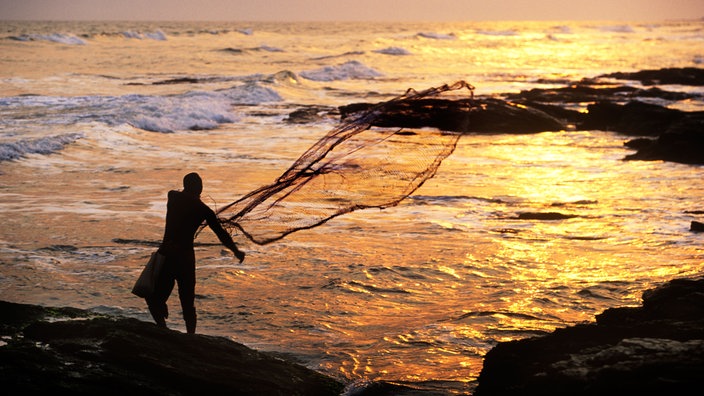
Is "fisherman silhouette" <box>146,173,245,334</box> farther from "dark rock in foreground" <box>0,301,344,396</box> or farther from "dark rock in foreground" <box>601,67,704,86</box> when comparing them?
"dark rock in foreground" <box>601,67,704,86</box>

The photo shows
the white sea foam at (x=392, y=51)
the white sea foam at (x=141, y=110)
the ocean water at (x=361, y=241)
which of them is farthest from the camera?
the white sea foam at (x=392, y=51)

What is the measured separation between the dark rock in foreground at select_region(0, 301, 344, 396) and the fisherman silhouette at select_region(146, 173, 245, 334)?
32.2 inches

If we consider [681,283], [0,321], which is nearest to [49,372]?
[0,321]

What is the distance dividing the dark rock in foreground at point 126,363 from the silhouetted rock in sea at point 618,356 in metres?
1.42

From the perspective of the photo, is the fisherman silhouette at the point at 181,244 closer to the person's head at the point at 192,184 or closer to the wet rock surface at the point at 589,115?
the person's head at the point at 192,184

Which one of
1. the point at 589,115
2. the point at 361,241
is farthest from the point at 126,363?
the point at 589,115

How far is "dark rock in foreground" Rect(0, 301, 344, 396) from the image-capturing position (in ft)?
17.1

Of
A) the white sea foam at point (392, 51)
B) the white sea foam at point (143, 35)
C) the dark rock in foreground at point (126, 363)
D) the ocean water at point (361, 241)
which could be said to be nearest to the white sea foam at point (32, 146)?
the ocean water at point (361, 241)

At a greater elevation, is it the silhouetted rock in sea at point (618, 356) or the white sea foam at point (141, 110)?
the silhouetted rock in sea at point (618, 356)

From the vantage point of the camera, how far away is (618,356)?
5.16m

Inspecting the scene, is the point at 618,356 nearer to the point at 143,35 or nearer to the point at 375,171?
the point at 375,171

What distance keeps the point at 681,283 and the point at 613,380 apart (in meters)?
2.43

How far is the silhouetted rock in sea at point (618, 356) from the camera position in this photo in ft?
16.0

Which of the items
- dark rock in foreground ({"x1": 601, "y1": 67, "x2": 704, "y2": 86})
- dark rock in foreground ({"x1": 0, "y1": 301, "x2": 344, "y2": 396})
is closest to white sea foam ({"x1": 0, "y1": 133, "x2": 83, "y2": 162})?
dark rock in foreground ({"x1": 0, "y1": 301, "x2": 344, "y2": 396})
